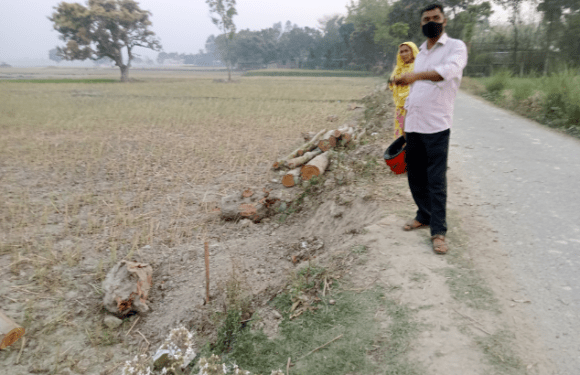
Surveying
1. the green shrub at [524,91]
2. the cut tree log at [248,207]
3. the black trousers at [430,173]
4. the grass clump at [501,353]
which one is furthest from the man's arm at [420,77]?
the green shrub at [524,91]

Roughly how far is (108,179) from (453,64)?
21.0 feet

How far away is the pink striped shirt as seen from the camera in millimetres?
2904

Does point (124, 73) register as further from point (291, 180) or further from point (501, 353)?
point (501, 353)

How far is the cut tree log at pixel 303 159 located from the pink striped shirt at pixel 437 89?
4194 millimetres

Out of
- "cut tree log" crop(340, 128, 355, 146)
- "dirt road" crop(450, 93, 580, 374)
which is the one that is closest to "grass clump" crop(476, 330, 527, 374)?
"dirt road" crop(450, 93, 580, 374)

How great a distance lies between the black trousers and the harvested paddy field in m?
A: 0.28

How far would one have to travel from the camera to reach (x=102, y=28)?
42.5 metres

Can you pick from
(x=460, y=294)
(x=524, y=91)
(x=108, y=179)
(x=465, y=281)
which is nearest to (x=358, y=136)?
(x=108, y=179)

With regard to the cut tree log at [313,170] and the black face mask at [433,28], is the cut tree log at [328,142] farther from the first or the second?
the black face mask at [433,28]

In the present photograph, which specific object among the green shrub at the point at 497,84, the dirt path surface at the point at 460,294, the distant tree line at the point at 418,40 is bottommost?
the dirt path surface at the point at 460,294

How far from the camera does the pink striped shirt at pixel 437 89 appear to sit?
2.90 metres

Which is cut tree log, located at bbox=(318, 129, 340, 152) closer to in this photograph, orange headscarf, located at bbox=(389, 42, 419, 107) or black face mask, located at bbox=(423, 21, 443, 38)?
orange headscarf, located at bbox=(389, 42, 419, 107)

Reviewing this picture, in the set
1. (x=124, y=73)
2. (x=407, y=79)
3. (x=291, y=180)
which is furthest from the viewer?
(x=124, y=73)

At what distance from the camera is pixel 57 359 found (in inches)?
124
